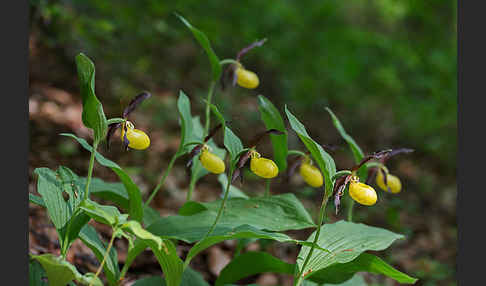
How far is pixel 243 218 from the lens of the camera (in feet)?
5.15

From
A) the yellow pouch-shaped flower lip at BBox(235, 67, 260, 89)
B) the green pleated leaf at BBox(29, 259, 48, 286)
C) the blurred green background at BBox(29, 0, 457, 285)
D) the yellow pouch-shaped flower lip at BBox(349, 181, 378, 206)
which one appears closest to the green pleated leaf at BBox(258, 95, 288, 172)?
the yellow pouch-shaped flower lip at BBox(235, 67, 260, 89)

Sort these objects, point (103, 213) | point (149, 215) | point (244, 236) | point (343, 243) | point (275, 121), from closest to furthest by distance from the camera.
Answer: point (103, 213)
point (244, 236)
point (343, 243)
point (275, 121)
point (149, 215)

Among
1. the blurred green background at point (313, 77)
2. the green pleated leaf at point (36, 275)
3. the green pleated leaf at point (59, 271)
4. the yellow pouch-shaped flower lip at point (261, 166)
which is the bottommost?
the green pleated leaf at point (36, 275)

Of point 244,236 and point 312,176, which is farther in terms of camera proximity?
point 312,176

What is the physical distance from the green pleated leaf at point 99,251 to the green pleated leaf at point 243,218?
0.18 m

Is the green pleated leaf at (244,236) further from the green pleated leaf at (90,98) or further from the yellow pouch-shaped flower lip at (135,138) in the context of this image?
the green pleated leaf at (90,98)

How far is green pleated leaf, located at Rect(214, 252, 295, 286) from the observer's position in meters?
1.57

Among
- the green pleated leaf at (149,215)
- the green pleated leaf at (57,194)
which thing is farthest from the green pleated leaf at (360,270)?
the green pleated leaf at (57,194)

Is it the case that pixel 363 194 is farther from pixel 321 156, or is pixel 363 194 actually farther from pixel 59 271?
pixel 59 271

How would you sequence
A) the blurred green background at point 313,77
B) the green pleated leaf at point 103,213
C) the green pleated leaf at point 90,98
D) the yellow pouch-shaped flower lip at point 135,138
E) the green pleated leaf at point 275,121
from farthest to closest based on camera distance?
the blurred green background at point 313,77, the green pleated leaf at point 275,121, the yellow pouch-shaped flower lip at point 135,138, the green pleated leaf at point 90,98, the green pleated leaf at point 103,213

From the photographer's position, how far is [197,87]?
4.39 m

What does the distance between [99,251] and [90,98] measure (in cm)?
53

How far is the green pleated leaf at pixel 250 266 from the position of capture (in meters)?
Result: 1.57

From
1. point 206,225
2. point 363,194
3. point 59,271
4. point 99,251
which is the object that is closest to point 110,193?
point 99,251
